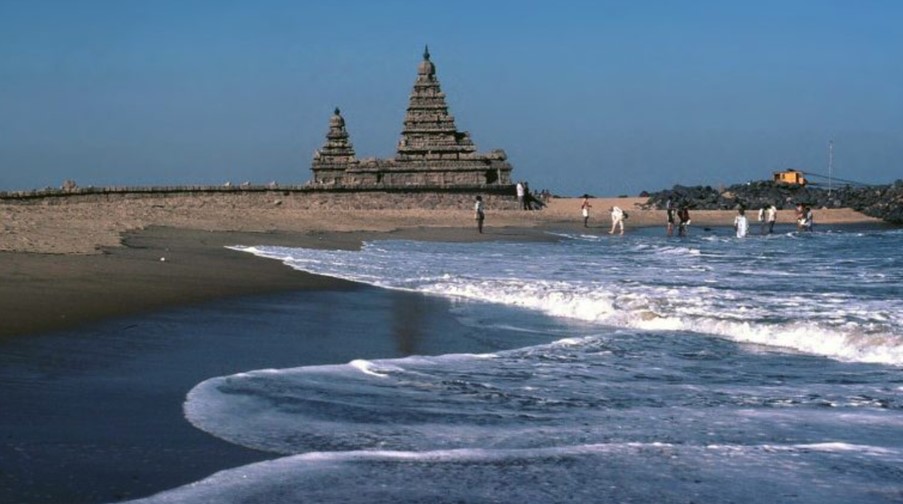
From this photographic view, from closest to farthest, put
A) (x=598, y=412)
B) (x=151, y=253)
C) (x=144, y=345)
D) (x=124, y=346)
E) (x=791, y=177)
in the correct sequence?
(x=598, y=412) < (x=124, y=346) < (x=144, y=345) < (x=151, y=253) < (x=791, y=177)

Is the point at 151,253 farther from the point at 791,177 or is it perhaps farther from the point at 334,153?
the point at 791,177

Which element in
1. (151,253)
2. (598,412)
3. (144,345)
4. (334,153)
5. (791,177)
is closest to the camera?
(598,412)

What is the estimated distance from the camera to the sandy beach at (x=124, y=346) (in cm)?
499

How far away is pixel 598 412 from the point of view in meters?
6.63

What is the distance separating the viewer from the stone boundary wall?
45.1 m

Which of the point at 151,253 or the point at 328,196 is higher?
the point at 328,196

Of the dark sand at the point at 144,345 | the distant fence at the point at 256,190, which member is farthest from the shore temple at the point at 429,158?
the dark sand at the point at 144,345

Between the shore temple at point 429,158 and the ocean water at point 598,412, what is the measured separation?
38932mm

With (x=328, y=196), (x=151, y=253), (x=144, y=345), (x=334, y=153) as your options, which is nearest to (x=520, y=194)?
(x=328, y=196)

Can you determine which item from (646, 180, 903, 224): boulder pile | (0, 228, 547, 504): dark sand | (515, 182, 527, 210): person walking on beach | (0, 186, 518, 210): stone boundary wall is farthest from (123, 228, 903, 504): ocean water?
(646, 180, 903, 224): boulder pile

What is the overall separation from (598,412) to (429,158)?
47.3m

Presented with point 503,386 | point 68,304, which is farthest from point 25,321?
point 503,386

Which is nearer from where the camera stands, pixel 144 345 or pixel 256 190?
pixel 144 345

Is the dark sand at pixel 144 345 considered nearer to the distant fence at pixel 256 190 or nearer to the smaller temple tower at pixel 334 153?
the distant fence at pixel 256 190
